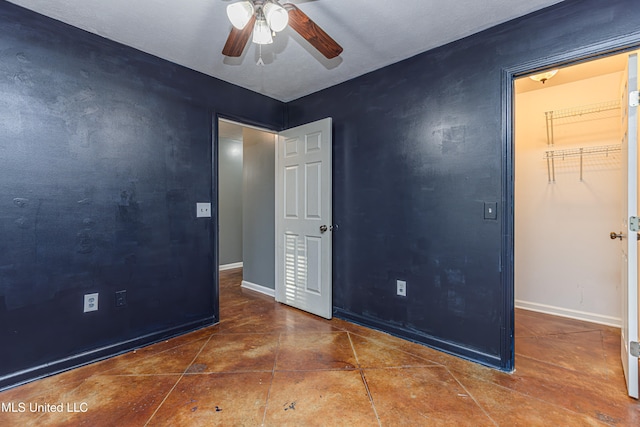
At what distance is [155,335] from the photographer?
8.20 ft

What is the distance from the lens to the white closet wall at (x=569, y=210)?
2.89 metres

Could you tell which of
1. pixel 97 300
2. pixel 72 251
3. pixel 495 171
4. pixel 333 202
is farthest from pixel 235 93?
pixel 495 171

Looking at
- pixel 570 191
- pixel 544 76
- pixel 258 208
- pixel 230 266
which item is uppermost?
pixel 544 76

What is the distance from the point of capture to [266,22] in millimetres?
1539

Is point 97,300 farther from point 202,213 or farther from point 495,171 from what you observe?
point 495,171

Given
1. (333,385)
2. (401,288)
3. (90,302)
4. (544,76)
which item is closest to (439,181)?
(401,288)

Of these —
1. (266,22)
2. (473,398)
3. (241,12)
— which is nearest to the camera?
(241,12)

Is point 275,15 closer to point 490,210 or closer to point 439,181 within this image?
point 439,181

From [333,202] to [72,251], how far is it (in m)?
2.24

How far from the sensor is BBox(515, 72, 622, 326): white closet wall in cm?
289

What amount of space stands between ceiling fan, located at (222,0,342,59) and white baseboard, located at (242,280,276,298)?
9.57 feet

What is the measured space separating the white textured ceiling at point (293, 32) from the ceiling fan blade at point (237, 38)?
32cm

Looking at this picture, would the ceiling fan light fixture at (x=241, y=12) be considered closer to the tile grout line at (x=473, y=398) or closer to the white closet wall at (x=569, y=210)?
the tile grout line at (x=473, y=398)

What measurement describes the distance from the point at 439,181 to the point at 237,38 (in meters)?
1.77
